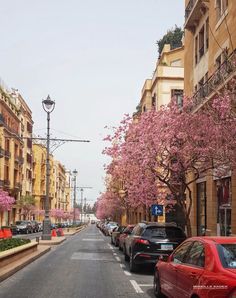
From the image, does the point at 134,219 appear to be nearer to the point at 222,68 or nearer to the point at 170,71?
the point at 170,71

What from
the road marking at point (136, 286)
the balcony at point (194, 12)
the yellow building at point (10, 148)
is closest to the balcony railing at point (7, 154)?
the yellow building at point (10, 148)

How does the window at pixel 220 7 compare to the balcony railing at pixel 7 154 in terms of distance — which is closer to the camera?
the window at pixel 220 7

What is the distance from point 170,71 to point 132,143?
1036 inches

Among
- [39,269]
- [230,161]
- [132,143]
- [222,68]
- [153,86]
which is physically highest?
[153,86]

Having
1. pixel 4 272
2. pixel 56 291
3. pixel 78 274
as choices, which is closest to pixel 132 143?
pixel 78 274

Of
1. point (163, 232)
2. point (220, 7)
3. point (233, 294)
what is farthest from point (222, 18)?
point (233, 294)

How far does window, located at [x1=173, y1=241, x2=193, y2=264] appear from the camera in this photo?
8.77 m

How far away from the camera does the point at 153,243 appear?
1570 centimetres

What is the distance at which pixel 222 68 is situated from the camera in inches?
896

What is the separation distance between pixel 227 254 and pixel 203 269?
1.31 feet

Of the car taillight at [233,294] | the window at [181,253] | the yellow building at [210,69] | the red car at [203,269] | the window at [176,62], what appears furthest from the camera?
the window at [176,62]

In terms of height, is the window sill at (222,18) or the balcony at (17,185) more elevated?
the window sill at (222,18)

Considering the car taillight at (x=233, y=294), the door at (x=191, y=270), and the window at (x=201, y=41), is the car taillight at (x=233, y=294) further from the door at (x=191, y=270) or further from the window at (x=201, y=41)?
the window at (x=201, y=41)

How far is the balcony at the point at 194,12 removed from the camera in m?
28.9
